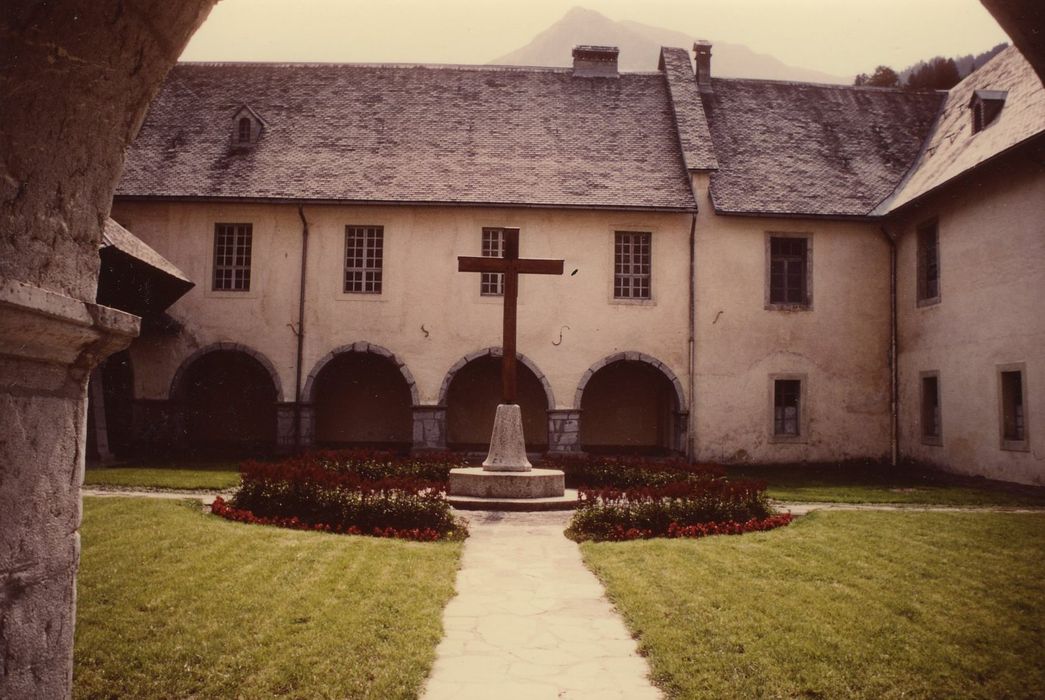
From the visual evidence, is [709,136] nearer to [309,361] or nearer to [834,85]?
[834,85]

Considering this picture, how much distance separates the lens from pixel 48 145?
2719 millimetres

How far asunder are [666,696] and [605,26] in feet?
526

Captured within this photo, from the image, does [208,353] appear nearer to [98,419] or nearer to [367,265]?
[98,419]

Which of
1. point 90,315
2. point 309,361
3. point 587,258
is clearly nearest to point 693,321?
point 587,258

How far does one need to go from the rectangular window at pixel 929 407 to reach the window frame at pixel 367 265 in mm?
12725

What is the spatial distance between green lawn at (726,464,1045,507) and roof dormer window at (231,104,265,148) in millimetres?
14532

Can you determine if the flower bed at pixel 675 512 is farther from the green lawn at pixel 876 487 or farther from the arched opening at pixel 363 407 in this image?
the arched opening at pixel 363 407

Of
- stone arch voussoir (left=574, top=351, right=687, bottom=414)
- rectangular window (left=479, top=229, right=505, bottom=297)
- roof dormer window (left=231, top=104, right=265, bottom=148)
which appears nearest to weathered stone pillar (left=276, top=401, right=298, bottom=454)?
rectangular window (left=479, top=229, right=505, bottom=297)

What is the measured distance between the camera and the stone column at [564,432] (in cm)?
2069

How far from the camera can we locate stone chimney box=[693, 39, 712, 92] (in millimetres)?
24516

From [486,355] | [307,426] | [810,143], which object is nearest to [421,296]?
[486,355]

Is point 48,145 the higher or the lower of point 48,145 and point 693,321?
the lower

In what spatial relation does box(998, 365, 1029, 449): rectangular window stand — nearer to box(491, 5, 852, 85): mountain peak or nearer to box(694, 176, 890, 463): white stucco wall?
box(694, 176, 890, 463): white stucco wall

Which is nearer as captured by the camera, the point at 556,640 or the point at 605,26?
the point at 556,640
